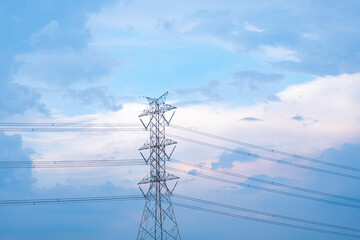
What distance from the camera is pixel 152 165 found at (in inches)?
2146

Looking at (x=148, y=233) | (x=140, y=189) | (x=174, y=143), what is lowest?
(x=148, y=233)

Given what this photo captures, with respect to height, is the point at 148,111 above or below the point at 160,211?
above

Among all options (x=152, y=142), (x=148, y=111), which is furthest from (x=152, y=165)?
(x=148, y=111)

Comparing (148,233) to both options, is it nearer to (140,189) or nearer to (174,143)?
(140,189)

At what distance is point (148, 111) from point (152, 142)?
4.48 metres

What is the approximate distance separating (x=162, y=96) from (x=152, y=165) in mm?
9434

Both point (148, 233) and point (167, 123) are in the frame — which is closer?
point (148, 233)

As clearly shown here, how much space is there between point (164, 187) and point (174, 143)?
5.93 m

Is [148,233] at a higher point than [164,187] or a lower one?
lower

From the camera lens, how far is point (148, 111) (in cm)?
5681

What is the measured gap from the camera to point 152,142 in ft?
181

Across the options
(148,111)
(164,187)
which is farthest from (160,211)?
(148,111)

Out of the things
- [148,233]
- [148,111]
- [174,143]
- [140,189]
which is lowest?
[148,233]

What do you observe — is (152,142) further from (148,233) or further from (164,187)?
(148,233)
